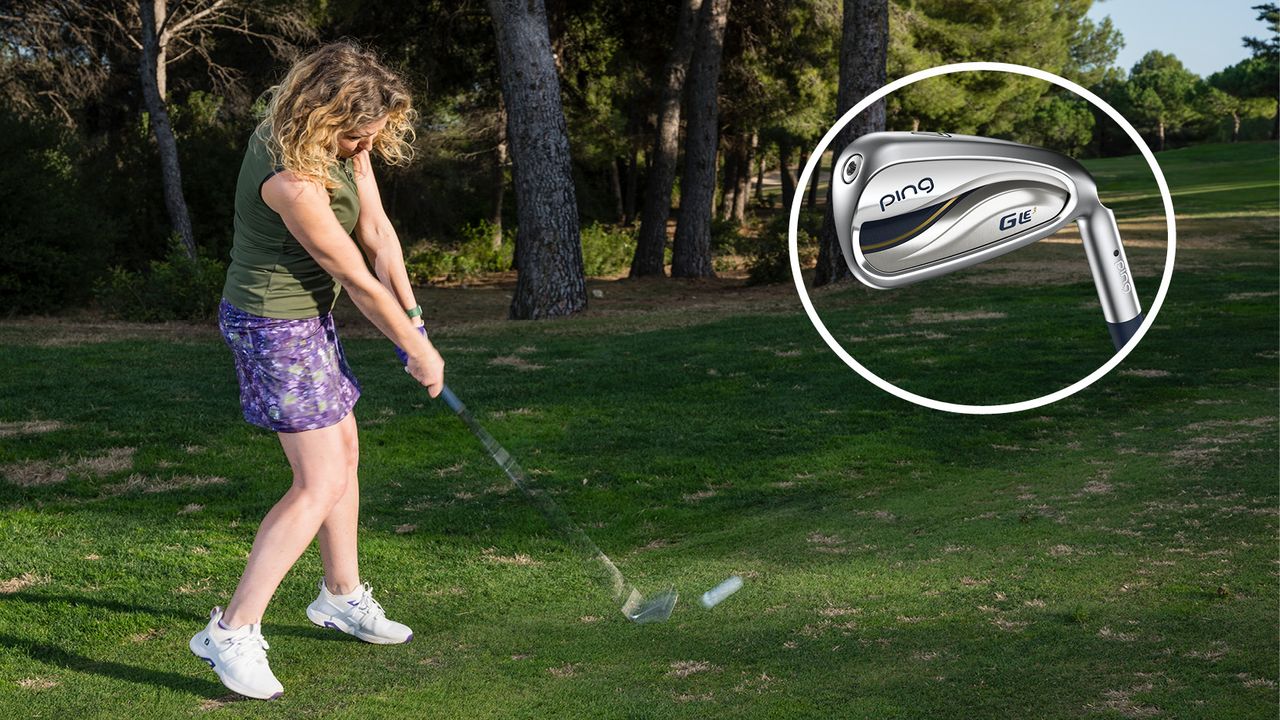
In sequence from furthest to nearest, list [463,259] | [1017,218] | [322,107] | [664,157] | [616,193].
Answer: [616,193] < [463,259] < [664,157] < [322,107] < [1017,218]

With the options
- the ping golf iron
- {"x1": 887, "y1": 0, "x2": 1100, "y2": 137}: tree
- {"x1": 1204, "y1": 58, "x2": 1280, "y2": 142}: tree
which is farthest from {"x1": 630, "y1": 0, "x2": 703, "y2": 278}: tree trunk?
{"x1": 1204, "y1": 58, "x2": 1280, "y2": 142}: tree

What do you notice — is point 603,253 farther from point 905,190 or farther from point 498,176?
point 905,190

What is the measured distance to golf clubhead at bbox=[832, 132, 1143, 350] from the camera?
2027 mm

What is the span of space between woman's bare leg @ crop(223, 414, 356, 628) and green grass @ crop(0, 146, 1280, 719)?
32cm

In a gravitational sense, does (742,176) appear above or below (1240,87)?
below

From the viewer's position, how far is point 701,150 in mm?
21328

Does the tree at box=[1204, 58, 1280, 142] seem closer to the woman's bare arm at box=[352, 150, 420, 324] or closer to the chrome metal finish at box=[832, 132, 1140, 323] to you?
the woman's bare arm at box=[352, 150, 420, 324]

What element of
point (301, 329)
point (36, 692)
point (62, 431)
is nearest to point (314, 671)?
point (36, 692)

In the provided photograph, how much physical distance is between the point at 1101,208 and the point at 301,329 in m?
2.49

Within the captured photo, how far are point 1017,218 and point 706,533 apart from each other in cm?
407

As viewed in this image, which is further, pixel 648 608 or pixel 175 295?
pixel 175 295

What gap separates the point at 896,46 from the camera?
20.3 m

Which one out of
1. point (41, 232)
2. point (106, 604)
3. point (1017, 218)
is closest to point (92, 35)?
point (41, 232)

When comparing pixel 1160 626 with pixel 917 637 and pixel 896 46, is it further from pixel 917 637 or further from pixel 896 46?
pixel 896 46
